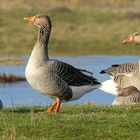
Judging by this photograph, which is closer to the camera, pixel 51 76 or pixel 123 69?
pixel 51 76

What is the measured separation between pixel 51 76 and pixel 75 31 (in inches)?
1218

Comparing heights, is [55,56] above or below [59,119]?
below

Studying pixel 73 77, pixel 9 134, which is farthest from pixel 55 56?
pixel 9 134

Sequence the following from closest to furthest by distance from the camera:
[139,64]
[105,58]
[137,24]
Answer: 1. [139,64]
2. [105,58]
3. [137,24]

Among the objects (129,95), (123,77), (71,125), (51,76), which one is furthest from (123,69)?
(71,125)

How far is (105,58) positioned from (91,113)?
Result: 22.8 m

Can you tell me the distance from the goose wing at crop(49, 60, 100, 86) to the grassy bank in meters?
24.5

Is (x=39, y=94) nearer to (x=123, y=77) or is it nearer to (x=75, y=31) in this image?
(x=123, y=77)

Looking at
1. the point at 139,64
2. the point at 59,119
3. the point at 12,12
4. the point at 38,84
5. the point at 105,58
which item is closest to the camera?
the point at 59,119

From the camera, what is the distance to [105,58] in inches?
1388

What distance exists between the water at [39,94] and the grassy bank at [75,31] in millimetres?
3188

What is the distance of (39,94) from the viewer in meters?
22.3

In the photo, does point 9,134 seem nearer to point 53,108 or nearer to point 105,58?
point 53,108

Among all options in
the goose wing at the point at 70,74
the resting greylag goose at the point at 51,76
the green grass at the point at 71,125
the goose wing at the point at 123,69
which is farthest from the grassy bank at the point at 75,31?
the green grass at the point at 71,125
